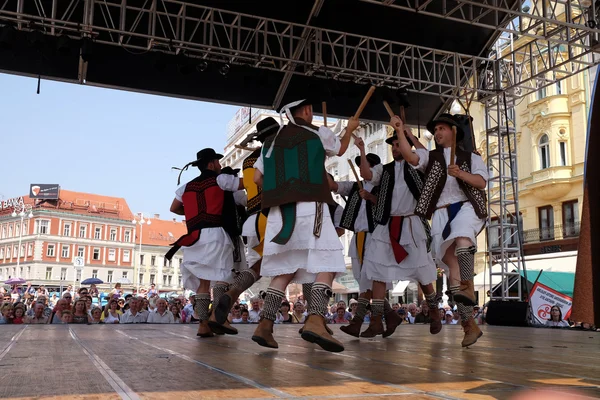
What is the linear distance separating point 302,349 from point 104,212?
2921 inches

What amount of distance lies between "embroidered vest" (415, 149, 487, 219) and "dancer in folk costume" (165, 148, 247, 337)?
64.2 inches

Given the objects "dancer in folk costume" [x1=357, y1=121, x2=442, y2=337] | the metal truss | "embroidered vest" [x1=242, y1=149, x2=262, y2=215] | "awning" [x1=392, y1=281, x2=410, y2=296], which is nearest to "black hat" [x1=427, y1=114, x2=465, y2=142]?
"dancer in folk costume" [x1=357, y1=121, x2=442, y2=337]

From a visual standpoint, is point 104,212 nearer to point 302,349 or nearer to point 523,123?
point 523,123

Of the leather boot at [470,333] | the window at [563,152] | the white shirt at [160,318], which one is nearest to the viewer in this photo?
the leather boot at [470,333]

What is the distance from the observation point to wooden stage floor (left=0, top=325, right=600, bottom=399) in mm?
1935

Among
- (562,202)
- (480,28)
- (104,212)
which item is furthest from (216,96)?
(104,212)

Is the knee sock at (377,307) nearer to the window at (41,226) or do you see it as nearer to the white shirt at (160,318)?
the white shirt at (160,318)

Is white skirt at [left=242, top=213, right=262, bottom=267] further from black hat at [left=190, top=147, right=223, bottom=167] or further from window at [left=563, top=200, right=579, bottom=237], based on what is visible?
window at [left=563, top=200, right=579, bottom=237]

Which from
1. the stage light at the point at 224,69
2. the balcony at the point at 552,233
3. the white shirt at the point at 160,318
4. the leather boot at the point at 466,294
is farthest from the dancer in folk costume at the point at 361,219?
the balcony at the point at 552,233

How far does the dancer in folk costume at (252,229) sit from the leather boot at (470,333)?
1625 millimetres

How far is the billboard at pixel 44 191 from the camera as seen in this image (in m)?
71.6

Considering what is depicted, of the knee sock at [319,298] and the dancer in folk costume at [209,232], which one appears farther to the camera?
the dancer in folk costume at [209,232]

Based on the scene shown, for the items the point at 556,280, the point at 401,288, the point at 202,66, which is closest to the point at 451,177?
the point at 202,66

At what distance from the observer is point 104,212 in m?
73.9
